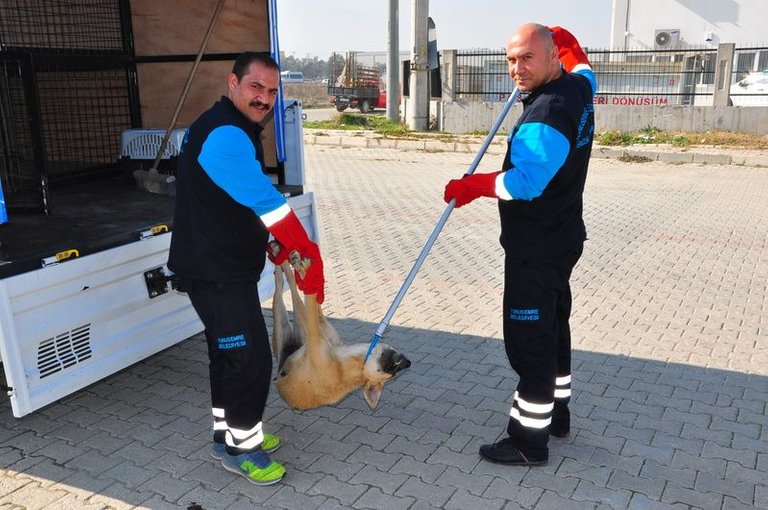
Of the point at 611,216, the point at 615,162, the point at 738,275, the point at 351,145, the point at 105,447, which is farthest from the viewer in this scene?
the point at 351,145

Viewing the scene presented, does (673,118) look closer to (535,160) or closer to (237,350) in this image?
(535,160)

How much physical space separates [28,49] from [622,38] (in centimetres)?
4033

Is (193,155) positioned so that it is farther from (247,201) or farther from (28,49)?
(28,49)

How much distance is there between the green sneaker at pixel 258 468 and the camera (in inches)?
132

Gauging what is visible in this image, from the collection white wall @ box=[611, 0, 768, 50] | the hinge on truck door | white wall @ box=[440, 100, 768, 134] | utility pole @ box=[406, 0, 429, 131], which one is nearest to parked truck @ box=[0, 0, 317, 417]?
the hinge on truck door

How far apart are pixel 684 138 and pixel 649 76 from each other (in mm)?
2748

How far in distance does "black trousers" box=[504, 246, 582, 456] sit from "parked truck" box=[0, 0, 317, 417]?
1876 millimetres

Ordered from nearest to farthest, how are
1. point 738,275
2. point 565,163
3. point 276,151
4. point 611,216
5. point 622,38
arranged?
1. point 565,163
2. point 276,151
3. point 738,275
4. point 611,216
5. point 622,38

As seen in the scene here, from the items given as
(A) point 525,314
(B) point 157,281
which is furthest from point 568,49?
(B) point 157,281

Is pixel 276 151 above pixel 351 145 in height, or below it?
above

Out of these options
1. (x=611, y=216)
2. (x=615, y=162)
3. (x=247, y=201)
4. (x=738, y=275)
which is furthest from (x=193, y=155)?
(x=615, y=162)

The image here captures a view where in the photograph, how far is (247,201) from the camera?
3043 mm

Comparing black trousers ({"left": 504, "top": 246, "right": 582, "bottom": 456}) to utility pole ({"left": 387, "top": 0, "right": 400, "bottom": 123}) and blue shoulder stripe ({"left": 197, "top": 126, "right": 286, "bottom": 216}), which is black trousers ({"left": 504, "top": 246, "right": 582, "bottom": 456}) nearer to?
blue shoulder stripe ({"left": 197, "top": 126, "right": 286, "bottom": 216})

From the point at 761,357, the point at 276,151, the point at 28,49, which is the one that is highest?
the point at 28,49
